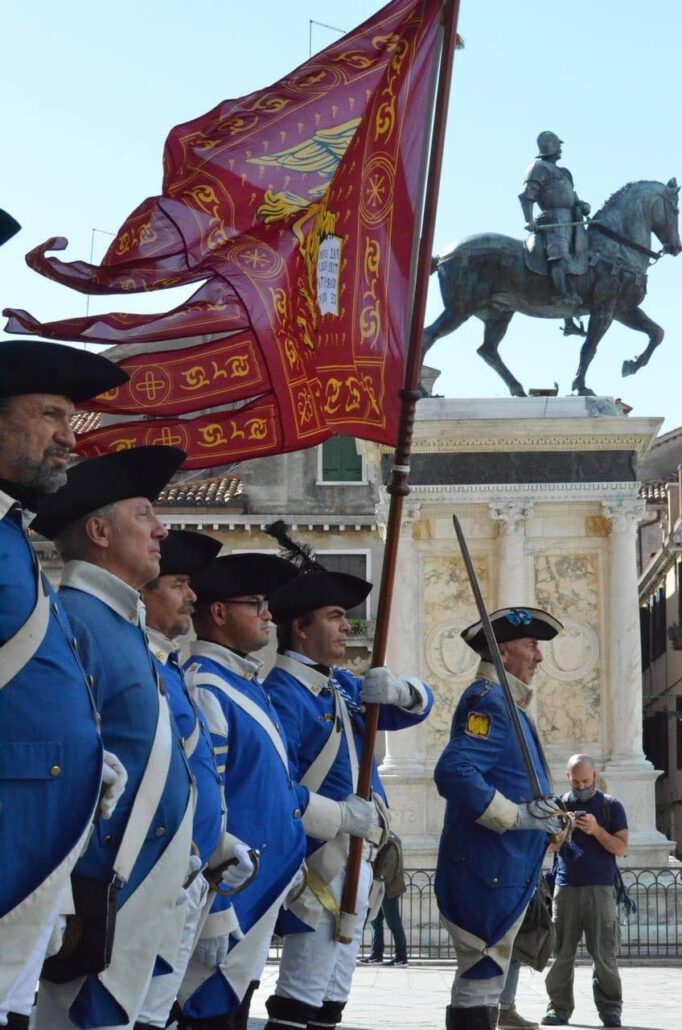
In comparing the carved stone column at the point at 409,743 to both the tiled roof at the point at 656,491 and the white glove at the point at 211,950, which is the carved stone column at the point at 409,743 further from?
the tiled roof at the point at 656,491

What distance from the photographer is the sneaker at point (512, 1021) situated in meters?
10.7

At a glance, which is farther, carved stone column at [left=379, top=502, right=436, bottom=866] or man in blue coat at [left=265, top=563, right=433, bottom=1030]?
carved stone column at [left=379, top=502, right=436, bottom=866]

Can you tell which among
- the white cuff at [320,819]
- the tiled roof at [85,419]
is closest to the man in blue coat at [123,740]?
the tiled roof at [85,419]

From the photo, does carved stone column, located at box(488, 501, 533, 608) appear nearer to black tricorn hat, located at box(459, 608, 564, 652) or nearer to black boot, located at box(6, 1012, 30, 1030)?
black tricorn hat, located at box(459, 608, 564, 652)

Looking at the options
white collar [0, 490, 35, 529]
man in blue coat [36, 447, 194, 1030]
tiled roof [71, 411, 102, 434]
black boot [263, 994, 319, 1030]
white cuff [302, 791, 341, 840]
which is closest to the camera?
white collar [0, 490, 35, 529]

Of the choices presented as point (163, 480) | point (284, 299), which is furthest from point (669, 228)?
point (163, 480)

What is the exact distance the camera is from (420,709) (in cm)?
804

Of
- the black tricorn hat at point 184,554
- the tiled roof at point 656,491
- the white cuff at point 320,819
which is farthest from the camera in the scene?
the tiled roof at point 656,491

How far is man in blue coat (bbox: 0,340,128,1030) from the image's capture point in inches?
169

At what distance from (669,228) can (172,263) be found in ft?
49.2

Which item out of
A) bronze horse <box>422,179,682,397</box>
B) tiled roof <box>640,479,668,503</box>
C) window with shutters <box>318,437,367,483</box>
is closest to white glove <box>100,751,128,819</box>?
bronze horse <box>422,179,682,397</box>

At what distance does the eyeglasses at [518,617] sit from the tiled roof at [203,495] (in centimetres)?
2882

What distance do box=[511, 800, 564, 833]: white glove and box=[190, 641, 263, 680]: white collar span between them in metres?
1.76

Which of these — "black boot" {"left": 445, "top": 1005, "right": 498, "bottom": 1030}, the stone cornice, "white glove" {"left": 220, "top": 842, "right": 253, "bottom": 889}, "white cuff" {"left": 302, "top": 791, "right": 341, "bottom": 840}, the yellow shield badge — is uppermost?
the stone cornice
